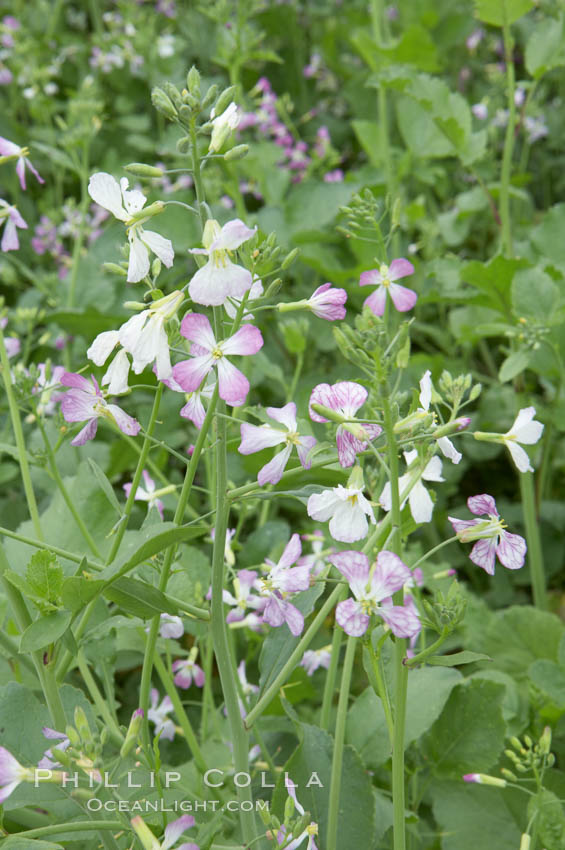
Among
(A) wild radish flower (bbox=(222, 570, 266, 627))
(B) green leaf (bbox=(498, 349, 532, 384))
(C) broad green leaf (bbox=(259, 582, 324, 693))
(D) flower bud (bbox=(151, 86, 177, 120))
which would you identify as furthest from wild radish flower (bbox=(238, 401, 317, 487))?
(B) green leaf (bbox=(498, 349, 532, 384))

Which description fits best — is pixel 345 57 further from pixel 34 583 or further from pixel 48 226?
pixel 34 583

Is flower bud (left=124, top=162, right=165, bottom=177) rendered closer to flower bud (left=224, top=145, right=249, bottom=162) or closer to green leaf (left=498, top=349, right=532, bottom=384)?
flower bud (left=224, top=145, right=249, bottom=162)

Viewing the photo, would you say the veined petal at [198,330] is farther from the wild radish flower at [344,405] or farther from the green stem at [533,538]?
the green stem at [533,538]

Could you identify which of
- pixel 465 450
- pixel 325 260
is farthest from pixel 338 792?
pixel 325 260

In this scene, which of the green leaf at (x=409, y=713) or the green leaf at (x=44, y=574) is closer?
the green leaf at (x=44, y=574)

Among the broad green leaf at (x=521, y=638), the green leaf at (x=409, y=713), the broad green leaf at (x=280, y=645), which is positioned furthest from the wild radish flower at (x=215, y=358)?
the broad green leaf at (x=521, y=638)
